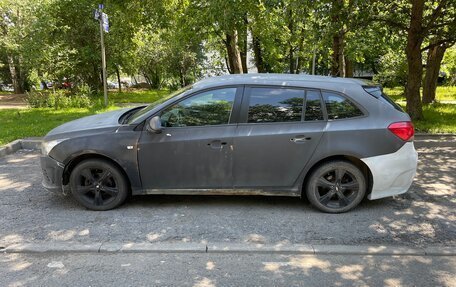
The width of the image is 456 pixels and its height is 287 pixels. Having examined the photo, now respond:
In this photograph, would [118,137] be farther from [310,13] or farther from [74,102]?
[74,102]

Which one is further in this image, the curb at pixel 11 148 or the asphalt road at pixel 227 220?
the curb at pixel 11 148

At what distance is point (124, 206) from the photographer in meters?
4.99

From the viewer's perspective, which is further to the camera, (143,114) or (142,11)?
(142,11)

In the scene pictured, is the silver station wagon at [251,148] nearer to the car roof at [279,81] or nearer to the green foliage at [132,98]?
the car roof at [279,81]

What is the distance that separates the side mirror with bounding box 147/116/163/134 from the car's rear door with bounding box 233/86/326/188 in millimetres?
897

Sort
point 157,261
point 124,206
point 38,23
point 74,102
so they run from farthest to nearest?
point 38,23 < point 74,102 < point 124,206 < point 157,261

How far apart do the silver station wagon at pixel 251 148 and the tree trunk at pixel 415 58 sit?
5861mm

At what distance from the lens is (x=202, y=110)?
4.77 m

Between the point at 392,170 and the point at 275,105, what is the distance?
1.57 metres

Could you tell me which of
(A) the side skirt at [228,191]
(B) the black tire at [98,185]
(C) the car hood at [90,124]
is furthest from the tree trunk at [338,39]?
(B) the black tire at [98,185]

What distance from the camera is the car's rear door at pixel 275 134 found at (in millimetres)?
4633

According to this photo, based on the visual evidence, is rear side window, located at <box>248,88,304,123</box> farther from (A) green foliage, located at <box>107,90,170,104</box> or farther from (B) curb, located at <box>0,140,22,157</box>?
(A) green foliage, located at <box>107,90,170,104</box>

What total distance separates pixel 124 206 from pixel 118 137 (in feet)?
2.96

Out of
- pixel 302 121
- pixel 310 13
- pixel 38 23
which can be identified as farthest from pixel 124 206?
pixel 38 23
